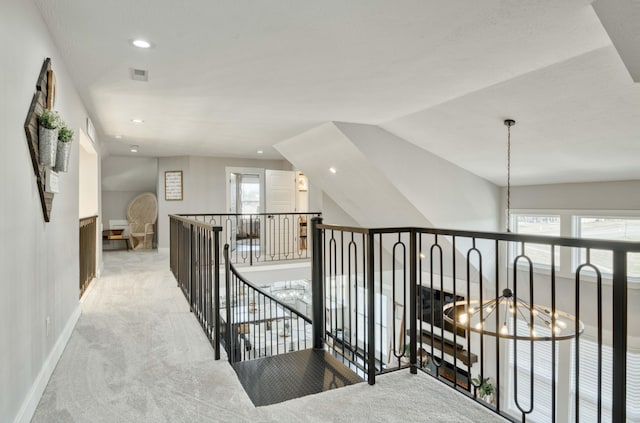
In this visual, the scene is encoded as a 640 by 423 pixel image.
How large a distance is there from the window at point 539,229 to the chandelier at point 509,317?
44.2 inches

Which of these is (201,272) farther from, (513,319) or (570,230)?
(570,230)

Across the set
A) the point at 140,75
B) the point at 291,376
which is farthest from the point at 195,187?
the point at 291,376

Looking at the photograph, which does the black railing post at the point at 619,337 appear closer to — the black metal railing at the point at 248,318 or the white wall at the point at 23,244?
the black metal railing at the point at 248,318

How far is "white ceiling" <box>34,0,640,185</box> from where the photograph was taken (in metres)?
2.45

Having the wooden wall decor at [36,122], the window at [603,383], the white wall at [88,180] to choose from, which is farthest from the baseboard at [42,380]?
the window at [603,383]

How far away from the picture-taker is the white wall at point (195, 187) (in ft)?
29.0

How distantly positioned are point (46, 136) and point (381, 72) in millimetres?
2538

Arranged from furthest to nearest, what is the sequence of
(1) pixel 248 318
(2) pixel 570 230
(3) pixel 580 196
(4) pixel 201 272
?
(2) pixel 570 230, (3) pixel 580 196, (1) pixel 248 318, (4) pixel 201 272

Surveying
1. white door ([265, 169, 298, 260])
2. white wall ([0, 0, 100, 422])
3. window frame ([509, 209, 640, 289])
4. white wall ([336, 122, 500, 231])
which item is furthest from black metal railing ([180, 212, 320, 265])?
white wall ([0, 0, 100, 422])

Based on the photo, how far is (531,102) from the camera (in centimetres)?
396

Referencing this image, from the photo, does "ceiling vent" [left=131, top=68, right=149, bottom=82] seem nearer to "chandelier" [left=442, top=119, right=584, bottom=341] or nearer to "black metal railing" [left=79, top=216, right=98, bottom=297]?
"black metal railing" [left=79, top=216, right=98, bottom=297]

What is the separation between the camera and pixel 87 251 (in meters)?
5.14

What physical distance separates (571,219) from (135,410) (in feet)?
21.0

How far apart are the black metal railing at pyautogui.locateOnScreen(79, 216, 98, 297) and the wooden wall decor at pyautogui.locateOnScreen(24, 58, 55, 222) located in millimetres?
2223
